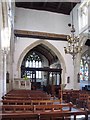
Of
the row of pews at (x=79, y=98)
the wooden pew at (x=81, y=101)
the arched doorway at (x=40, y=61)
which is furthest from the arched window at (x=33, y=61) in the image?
the wooden pew at (x=81, y=101)

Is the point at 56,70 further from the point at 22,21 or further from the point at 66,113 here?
the point at 66,113

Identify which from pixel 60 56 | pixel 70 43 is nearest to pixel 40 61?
pixel 60 56

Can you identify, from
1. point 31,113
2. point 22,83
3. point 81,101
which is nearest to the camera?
point 31,113

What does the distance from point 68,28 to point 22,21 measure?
3478mm

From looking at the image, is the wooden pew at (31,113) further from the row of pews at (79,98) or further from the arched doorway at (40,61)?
the arched doorway at (40,61)

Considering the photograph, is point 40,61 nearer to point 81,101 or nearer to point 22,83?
point 22,83

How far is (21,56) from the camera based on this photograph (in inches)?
588

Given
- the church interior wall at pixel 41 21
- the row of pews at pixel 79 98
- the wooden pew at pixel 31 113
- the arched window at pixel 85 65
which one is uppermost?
the church interior wall at pixel 41 21

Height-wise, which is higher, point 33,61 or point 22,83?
point 33,61

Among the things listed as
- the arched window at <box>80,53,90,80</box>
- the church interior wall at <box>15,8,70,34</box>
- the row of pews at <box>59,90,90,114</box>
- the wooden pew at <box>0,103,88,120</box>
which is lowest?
the row of pews at <box>59,90,90,114</box>

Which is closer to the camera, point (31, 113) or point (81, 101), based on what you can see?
point (31, 113)

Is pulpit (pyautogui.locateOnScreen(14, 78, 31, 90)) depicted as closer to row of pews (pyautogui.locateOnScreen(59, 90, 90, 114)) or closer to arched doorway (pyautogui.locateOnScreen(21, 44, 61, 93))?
row of pews (pyautogui.locateOnScreen(59, 90, 90, 114))

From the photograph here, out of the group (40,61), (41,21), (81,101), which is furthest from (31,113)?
(40,61)

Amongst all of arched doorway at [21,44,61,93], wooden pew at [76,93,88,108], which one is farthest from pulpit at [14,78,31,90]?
arched doorway at [21,44,61,93]
